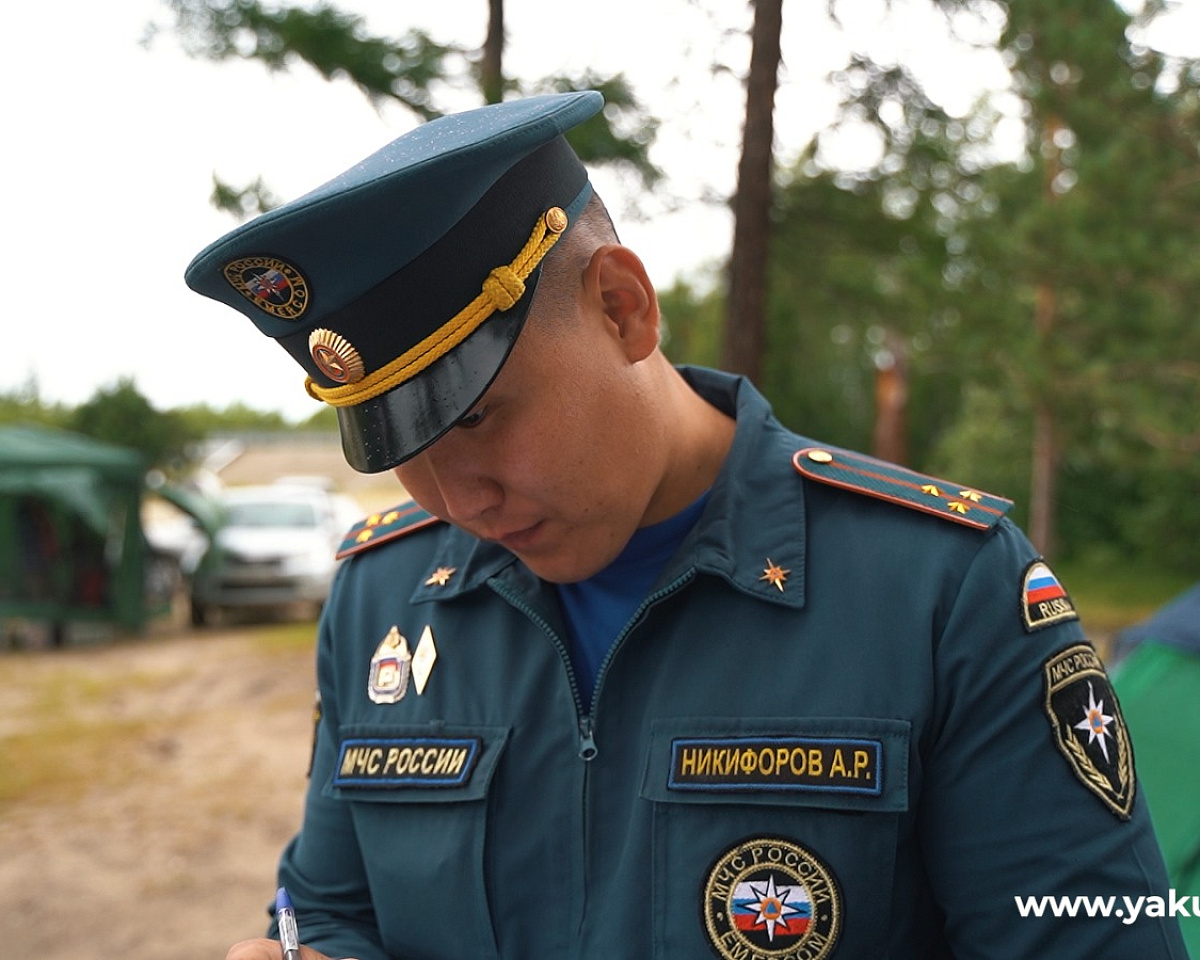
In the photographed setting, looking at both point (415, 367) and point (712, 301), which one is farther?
→ point (712, 301)

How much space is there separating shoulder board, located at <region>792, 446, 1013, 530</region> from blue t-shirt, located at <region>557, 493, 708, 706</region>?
0.56 ft

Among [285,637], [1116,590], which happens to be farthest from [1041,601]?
[1116,590]

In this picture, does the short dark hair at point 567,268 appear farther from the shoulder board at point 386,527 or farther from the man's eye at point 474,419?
the shoulder board at point 386,527

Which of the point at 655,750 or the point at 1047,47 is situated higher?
the point at 1047,47

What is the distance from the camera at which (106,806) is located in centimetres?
587

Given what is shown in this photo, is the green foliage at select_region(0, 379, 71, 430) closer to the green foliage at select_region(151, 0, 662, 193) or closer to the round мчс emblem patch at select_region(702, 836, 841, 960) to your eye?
the green foliage at select_region(151, 0, 662, 193)

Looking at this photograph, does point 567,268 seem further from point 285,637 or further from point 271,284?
point 285,637

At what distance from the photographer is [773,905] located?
4.43 ft

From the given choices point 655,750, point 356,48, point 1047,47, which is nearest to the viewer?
point 655,750

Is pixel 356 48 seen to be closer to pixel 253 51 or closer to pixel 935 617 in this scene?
pixel 253 51

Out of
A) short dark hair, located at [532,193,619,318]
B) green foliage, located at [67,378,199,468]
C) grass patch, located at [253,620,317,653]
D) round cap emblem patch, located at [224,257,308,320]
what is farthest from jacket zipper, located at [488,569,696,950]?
green foliage, located at [67,378,199,468]

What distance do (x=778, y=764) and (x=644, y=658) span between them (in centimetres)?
22

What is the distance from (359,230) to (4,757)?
21.8 ft

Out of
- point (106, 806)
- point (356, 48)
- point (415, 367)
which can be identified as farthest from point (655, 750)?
point (356, 48)
